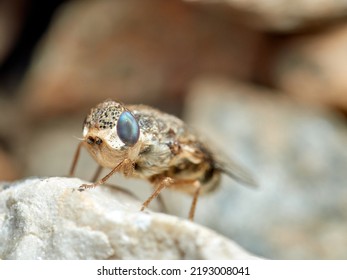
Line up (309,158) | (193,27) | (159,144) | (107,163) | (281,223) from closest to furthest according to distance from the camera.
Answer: (107,163), (159,144), (281,223), (309,158), (193,27)

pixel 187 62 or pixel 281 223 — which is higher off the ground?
pixel 187 62

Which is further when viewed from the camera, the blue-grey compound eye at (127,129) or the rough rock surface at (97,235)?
the blue-grey compound eye at (127,129)

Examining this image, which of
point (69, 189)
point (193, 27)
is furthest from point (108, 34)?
point (69, 189)

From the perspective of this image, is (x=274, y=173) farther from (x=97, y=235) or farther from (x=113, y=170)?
(x=97, y=235)

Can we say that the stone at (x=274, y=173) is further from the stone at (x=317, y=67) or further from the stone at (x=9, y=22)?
the stone at (x=9, y=22)

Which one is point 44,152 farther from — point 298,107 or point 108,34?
point 298,107

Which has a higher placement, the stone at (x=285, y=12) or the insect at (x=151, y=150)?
the stone at (x=285, y=12)

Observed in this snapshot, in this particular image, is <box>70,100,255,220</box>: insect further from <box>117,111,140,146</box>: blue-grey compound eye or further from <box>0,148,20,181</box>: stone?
<box>0,148,20,181</box>: stone

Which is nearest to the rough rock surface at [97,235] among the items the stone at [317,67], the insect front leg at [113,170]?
the insect front leg at [113,170]

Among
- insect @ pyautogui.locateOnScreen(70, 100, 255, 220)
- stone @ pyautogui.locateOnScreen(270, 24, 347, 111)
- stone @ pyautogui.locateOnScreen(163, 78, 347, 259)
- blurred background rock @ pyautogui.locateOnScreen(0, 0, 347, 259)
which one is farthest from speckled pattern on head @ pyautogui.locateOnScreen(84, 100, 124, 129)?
stone @ pyautogui.locateOnScreen(270, 24, 347, 111)
